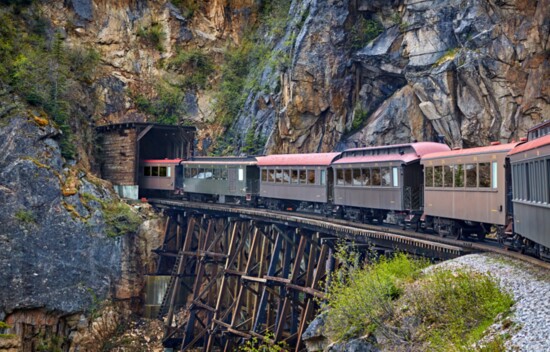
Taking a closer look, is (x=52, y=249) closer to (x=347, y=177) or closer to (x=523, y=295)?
(x=347, y=177)

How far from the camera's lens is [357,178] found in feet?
73.0

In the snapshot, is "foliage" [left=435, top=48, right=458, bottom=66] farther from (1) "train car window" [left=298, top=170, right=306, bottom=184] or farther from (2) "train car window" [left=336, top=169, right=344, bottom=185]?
(2) "train car window" [left=336, top=169, right=344, bottom=185]

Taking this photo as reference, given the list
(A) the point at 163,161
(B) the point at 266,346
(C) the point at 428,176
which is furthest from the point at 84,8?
(C) the point at 428,176

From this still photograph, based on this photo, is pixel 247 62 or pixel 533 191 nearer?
pixel 533 191

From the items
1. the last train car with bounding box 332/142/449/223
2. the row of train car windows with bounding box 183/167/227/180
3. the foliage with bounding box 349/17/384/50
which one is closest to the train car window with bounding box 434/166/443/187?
the last train car with bounding box 332/142/449/223

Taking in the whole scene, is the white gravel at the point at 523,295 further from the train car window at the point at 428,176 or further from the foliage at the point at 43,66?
the foliage at the point at 43,66

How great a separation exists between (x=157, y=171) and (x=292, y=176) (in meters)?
14.0

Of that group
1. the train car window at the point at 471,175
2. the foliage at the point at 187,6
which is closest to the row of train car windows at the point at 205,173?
the train car window at the point at 471,175

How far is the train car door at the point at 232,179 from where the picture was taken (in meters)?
30.9

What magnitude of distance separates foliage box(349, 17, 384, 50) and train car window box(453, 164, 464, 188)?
19370mm

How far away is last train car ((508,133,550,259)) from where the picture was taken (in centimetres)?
1162

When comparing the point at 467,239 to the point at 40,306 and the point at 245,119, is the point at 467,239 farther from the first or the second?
the point at 245,119

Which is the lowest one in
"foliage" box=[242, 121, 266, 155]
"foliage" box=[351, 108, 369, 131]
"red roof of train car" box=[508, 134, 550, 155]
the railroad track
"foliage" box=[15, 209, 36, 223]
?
the railroad track

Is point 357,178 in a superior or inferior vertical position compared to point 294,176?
inferior
